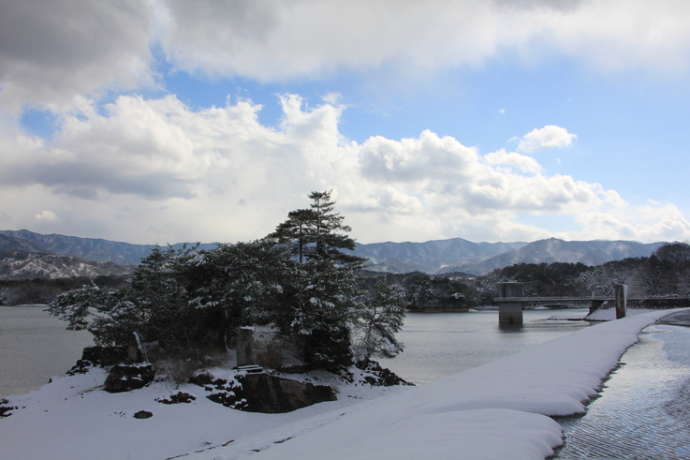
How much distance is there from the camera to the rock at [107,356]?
2950 centimetres

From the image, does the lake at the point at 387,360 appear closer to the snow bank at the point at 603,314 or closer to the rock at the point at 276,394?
the rock at the point at 276,394

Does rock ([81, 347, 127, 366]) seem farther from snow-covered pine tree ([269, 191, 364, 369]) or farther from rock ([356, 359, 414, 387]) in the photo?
rock ([356, 359, 414, 387])

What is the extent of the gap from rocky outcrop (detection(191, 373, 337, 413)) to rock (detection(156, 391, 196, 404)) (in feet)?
3.17

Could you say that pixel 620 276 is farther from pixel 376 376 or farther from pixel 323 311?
pixel 323 311

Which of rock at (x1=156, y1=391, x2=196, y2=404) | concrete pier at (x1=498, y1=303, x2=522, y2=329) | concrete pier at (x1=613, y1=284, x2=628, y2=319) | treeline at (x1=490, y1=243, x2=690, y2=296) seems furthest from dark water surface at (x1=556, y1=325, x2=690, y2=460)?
treeline at (x1=490, y1=243, x2=690, y2=296)

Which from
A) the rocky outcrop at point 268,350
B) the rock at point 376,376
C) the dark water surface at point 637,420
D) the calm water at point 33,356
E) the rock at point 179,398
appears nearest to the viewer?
the dark water surface at point 637,420

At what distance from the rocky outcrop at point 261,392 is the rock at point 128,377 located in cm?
255

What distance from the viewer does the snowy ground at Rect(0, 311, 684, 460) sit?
6453 mm

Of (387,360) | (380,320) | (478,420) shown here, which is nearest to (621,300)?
(387,360)

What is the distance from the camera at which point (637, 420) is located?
705 centimetres

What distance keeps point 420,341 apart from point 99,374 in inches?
1548

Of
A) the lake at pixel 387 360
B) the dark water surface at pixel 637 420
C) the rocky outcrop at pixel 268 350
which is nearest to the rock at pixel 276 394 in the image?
the rocky outcrop at pixel 268 350

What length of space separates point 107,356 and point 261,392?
1103 cm

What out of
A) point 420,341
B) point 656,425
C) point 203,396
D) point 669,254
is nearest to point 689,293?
point 669,254
